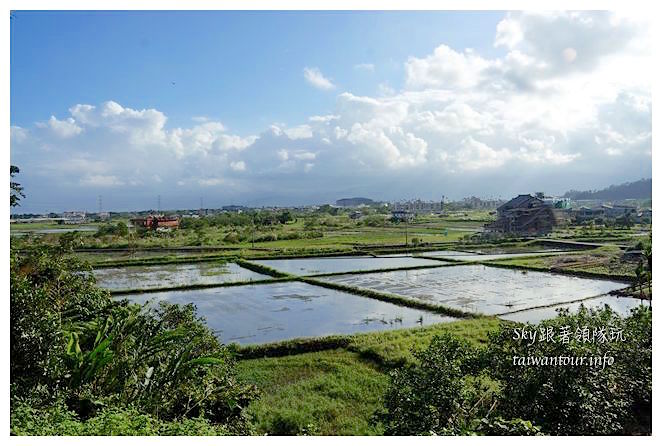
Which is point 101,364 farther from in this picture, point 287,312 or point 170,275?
point 170,275

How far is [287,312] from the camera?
10.7m

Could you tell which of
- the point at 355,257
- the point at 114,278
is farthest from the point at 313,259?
the point at 114,278

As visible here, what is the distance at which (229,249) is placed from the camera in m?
22.5

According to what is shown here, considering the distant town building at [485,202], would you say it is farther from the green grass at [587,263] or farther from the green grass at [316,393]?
the green grass at [316,393]

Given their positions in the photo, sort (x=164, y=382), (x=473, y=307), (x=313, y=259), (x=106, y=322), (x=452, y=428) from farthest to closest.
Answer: (x=313, y=259)
(x=473, y=307)
(x=106, y=322)
(x=164, y=382)
(x=452, y=428)

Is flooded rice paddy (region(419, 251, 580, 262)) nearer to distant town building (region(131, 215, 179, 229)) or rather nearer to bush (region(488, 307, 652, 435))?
distant town building (region(131, 215, 179, 229))

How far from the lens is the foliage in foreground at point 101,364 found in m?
4.11

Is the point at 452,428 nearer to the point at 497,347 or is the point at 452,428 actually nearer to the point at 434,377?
the point at 434,377

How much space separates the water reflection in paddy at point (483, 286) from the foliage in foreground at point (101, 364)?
6.96 metres

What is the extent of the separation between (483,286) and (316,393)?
8.56 meters

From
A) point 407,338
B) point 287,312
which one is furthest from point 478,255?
point 407,338

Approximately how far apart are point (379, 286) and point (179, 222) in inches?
542

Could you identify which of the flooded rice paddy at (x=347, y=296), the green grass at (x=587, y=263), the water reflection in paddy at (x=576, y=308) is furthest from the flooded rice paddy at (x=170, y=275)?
the green grass at (x=587, y=263)

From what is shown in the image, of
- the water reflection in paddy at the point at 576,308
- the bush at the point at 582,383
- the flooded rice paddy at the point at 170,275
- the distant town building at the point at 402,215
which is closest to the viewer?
the bush at the point at 582,383
